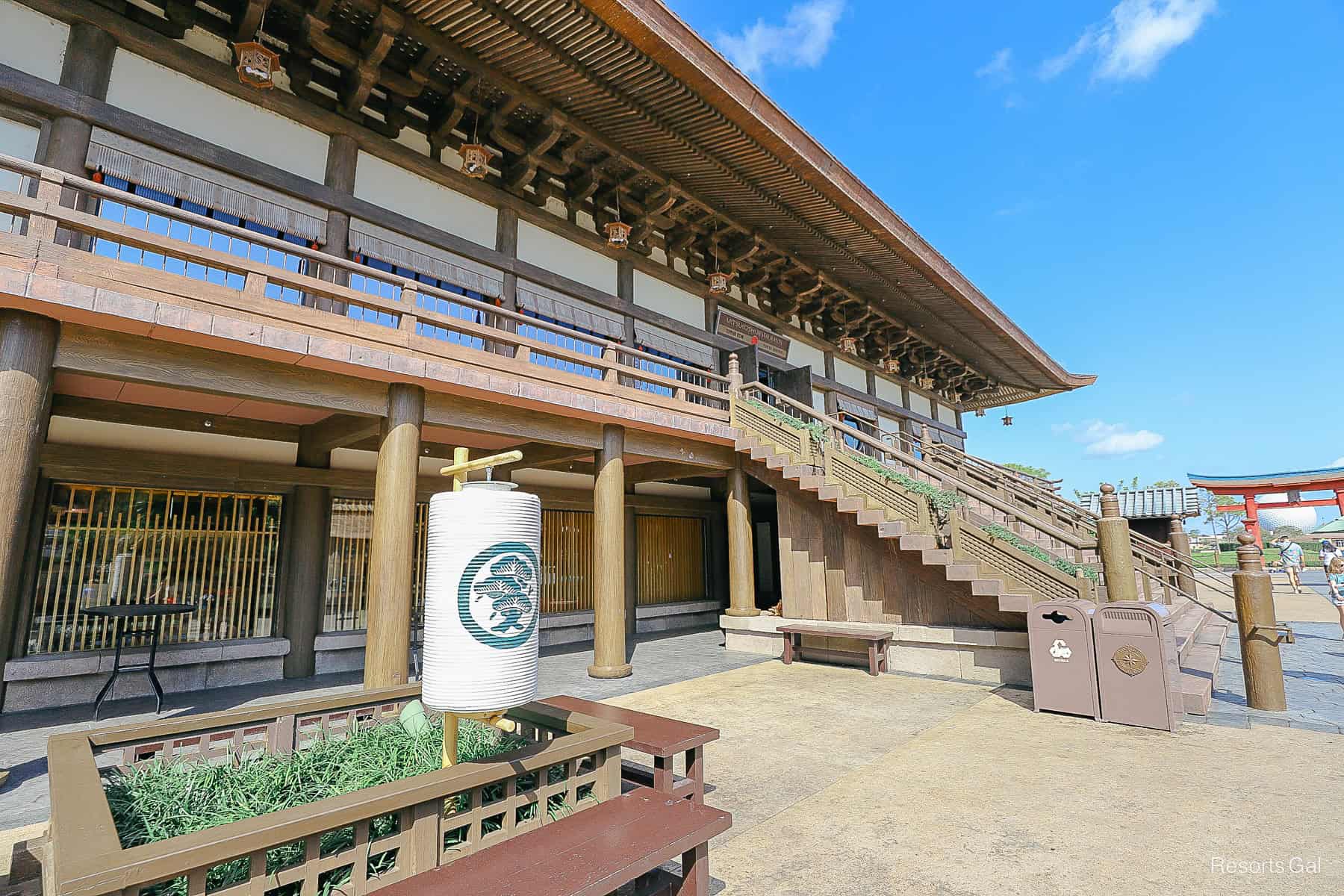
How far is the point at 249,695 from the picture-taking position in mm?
6809

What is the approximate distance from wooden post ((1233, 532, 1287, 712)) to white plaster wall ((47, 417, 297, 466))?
10673mm

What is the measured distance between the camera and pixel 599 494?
812 centimetres

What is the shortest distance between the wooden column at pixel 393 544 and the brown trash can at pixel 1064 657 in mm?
6005

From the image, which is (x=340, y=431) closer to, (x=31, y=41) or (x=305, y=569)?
(x=305, y=569)

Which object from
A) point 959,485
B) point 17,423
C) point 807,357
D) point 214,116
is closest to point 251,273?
point 17,423

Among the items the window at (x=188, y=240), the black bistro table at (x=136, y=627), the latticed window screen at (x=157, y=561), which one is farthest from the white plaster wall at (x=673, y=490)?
the black bistro table at (x=136, y=627)

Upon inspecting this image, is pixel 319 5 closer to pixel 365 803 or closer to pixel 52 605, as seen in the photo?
pixel 52 605

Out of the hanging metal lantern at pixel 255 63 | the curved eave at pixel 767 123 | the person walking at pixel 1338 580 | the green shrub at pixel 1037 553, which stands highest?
the curved eave at pixel 767 123

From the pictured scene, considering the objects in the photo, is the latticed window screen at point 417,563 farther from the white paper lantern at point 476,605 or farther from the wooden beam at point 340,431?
the white paper lantern at point 476,605

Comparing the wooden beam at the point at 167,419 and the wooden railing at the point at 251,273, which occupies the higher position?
the wooden railing at the point at 251,273

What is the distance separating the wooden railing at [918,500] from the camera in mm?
6953

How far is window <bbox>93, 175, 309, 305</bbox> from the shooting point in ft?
19.5

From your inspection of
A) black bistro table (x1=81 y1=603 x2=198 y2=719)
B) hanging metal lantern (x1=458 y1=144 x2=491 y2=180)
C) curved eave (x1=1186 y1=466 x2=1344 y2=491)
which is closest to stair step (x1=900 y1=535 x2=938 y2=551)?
hanging metal lantern (x1=458 y1=144 x2=491 y2=180)

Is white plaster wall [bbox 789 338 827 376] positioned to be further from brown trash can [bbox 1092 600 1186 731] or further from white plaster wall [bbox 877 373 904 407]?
brown trash can [bbox 1092 600 1186 731]
